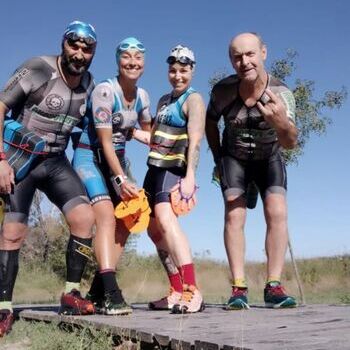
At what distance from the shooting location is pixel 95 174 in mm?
5125

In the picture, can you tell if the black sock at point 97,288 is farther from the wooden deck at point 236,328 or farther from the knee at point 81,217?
the knee at point 81,217

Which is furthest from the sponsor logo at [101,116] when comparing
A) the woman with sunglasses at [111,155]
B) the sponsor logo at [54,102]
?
the sponsor logo at [54,102]

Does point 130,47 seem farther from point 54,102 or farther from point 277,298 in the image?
point 277,298

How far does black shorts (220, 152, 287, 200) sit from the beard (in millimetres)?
1524

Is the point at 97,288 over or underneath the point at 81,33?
underneath

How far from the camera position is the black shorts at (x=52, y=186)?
4902 millimetres

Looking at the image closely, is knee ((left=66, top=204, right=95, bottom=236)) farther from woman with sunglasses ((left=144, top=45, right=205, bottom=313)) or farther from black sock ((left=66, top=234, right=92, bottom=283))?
woman with sunglasses ((left=144, top=45, right=205, bottom=313))

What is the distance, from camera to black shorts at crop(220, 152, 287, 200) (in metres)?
5.36

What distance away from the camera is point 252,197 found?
18.4ft

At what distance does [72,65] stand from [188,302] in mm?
2212

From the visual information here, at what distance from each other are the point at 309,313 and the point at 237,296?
77 centimetres

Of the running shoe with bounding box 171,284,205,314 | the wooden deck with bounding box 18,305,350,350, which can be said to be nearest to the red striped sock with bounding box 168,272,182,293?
the wooden deck with bounding box 18,305,350,350

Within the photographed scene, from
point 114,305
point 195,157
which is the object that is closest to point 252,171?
point 195,157

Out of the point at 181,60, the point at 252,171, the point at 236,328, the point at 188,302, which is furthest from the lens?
the point at 252,171
